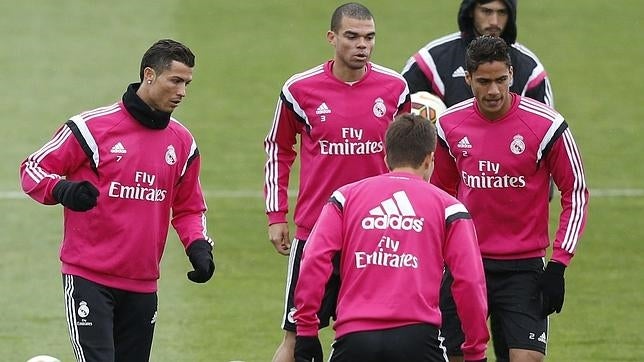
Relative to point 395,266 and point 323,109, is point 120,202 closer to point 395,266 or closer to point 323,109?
point 323,109

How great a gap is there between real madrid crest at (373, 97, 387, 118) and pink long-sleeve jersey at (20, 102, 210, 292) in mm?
1330

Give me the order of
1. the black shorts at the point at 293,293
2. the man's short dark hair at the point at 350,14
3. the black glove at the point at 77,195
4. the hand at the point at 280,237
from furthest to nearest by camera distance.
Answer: the hand at the point at 280,237 < the man's short dark hair at the point at 350,14 < the black shorts at the point at 293,293 < the black glove at the point at 77,195

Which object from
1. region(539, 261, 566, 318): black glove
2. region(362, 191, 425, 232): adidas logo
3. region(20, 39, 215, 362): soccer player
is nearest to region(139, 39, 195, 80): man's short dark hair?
region(20, 39, 215, 362): soccer player

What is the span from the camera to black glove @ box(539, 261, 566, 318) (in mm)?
8539

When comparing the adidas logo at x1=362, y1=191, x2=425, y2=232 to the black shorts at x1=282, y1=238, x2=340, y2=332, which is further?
the black shorts at x1=282, y1=238, x2=340, y2=332

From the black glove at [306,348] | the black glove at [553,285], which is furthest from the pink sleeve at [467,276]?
the black glove at [553,285]

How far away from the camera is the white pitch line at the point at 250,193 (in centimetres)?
1625

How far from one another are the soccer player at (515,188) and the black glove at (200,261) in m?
1.50

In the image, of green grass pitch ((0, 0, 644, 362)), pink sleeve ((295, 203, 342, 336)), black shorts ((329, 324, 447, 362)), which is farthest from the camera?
green grass pitch ((0, 0, 644, 362))

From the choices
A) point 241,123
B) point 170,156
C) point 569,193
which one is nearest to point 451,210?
point 569,193

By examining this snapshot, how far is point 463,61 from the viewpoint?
10508 mm

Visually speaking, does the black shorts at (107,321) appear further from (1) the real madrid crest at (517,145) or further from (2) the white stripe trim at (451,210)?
(1) the real madrid crest at (517,145)

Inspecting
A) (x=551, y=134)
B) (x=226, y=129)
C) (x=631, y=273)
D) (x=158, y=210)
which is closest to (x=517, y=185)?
(x=551, y=134)

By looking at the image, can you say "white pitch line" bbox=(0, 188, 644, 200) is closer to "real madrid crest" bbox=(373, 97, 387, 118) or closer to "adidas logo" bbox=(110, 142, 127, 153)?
"real madrid crest" bbox=(373, 97, 387, 118)
